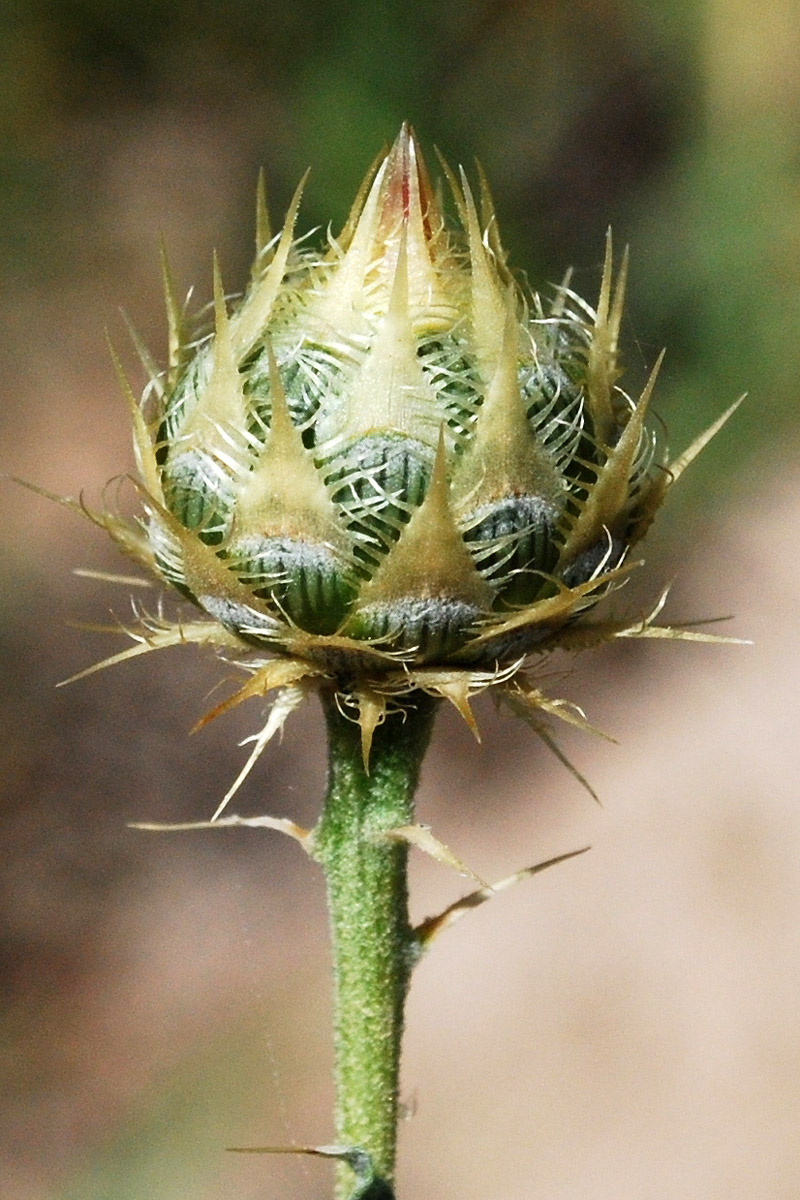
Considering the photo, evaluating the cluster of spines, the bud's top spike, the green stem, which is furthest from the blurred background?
the cluster of spines

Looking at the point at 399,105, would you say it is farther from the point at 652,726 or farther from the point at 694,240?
the point at 652,726

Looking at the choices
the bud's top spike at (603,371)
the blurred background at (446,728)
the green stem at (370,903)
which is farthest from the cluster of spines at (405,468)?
the blurred background at (446,728)

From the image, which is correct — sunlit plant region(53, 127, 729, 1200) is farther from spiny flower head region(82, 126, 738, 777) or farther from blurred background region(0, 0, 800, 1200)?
blurred background region(0, 0, 800, 1200)

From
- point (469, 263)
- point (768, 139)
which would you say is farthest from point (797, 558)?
point (469, 263)

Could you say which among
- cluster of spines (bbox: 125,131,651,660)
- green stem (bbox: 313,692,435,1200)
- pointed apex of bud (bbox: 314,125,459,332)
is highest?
pointed apex of bud (bbox: 314,125,459,332)

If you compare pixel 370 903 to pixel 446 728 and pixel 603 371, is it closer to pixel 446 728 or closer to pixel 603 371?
pixel 603 371

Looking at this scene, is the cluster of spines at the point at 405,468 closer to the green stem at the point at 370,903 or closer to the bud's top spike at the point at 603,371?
the bud's top spike at the point at 603,371

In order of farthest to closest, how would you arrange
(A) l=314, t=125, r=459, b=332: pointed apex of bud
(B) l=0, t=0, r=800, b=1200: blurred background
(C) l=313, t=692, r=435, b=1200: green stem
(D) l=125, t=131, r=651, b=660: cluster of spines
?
(B) l=0, t=0, r=800, b=1200: blurred background, (C) l=313, t=692, r=435, b=1200: green stem, (A) l=314, t=125, r=459, b=332: pointed apex of bud, (D) l=125, t=131, r=651, b=660: cluster of spines
